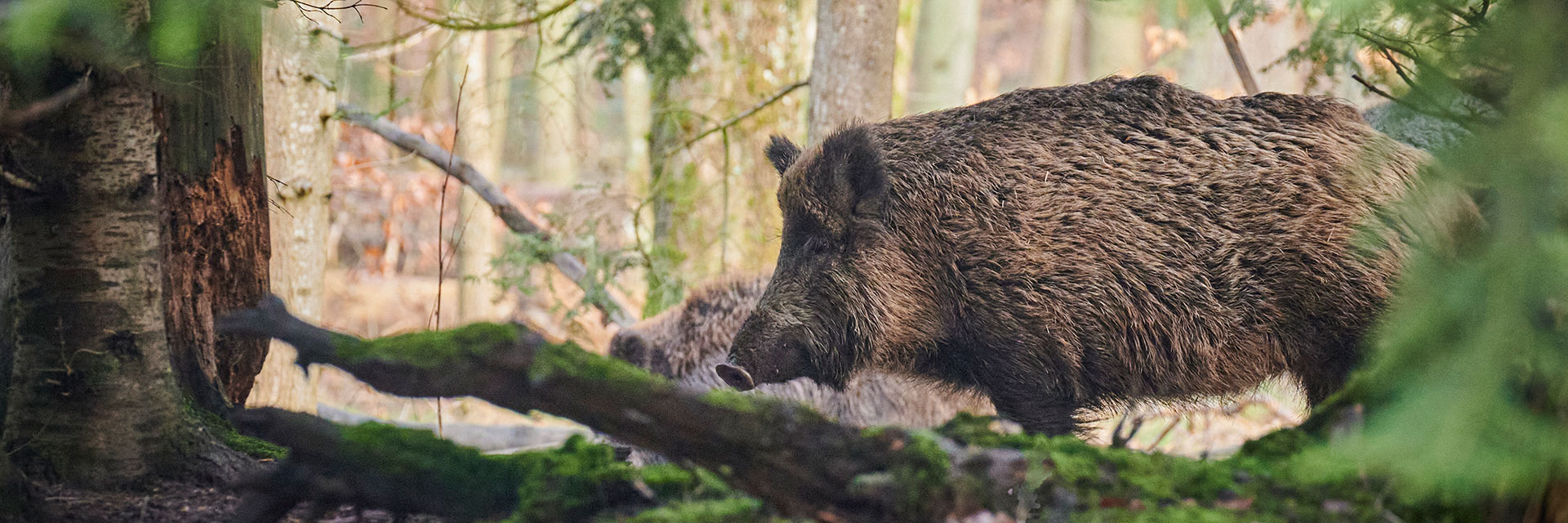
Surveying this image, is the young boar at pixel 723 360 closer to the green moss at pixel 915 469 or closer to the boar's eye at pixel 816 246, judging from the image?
the boar's eye at pixel 816 246

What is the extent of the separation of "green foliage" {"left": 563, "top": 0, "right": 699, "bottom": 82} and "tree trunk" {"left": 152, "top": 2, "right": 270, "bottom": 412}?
8.06 ft

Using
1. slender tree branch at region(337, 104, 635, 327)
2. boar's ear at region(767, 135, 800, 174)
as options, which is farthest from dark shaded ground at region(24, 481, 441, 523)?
slender tree branch at region(337, 104, 635, 327)

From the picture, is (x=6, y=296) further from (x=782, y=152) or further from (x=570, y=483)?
(x=782, y=152)

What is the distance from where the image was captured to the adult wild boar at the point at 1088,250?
3488 mm

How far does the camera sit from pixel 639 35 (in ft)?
20.5

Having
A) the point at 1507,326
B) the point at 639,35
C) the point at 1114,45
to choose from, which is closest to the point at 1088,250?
the point at 1507,326

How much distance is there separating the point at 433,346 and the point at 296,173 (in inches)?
181

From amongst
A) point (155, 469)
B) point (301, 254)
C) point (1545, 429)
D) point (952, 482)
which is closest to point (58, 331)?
point (155, 469)

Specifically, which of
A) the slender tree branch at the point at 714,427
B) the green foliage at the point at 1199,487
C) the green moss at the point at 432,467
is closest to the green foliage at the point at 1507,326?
the green foliage at the point at 1199,487

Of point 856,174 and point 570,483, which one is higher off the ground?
point 856,174

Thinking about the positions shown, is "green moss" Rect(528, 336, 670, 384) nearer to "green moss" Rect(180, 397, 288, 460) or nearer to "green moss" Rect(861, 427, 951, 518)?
"green moss" Rect(861, 427, 951, 518)

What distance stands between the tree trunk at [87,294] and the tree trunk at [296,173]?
2968mm

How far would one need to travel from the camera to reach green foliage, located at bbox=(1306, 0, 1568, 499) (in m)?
1.81

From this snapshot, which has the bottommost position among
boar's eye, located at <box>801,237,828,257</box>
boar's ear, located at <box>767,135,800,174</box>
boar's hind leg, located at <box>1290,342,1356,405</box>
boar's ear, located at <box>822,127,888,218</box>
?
boar's hind leg, located at <box>1290,342,1356,405</box>
